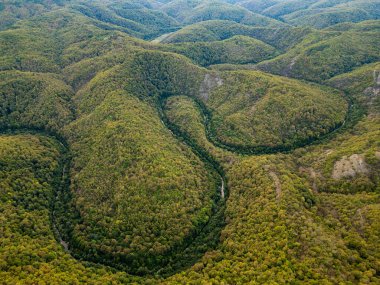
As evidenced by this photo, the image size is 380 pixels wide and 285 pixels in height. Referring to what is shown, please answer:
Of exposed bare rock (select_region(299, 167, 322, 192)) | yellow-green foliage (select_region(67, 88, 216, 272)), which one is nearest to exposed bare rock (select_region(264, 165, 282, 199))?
exposed bare rock (select_region(299, 167, 322, 192))

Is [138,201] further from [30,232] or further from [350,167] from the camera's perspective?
[350,167]

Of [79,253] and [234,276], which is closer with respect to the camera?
[234,276]

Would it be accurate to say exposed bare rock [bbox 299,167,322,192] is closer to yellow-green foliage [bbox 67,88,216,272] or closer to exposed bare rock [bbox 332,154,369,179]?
exposed bare rock [bbox 332,154,369,179]

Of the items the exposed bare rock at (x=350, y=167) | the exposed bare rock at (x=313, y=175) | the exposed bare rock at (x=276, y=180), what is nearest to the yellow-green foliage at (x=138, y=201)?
the exposed bare rock at (x=276, y=180)

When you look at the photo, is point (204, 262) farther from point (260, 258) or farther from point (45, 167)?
point (45, 167)

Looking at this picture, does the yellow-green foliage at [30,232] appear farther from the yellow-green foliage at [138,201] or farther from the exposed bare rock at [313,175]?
the exposed bare rock at [313,175]

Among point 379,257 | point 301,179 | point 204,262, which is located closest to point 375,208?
A: point 379,257

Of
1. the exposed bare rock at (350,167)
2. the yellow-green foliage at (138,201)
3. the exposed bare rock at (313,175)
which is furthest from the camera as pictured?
the exposed bare rock at (313,175)

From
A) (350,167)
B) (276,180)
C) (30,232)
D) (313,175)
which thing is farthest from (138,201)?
(350,167)
